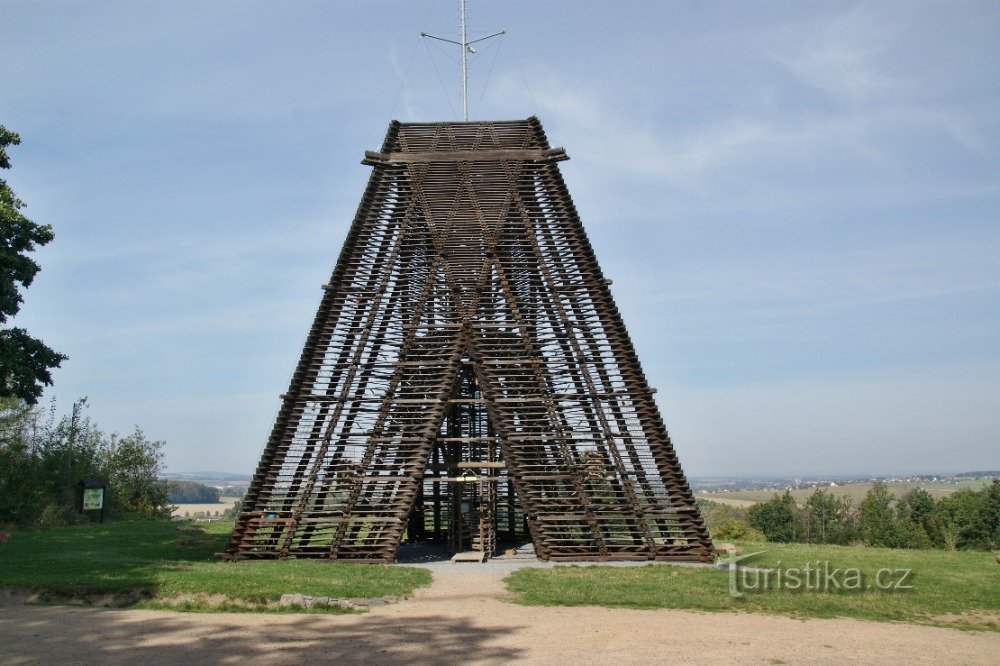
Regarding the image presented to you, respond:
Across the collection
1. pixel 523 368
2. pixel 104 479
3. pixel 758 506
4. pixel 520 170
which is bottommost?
pixel 758 506

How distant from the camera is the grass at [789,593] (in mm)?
12562

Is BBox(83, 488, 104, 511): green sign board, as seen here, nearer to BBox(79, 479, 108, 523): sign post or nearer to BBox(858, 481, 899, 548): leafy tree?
BBox(79, 479, 108, 523): sign post

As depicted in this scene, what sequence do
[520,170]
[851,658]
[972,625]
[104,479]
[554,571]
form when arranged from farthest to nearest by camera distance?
[104,479], [520,170], [554,571], [972,625], [851,658]

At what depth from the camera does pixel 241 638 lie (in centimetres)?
1053

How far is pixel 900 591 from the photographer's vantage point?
14109 mm

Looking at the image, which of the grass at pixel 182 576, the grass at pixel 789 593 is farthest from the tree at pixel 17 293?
the grass at pixel 789 593

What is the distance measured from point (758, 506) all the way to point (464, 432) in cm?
5591

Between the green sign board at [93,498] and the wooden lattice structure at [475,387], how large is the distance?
12.4 m

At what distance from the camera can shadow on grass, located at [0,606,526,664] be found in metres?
9.62

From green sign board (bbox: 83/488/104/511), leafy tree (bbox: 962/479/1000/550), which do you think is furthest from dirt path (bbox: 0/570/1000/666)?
leafy tree (bbox: 962/479/1000/550)

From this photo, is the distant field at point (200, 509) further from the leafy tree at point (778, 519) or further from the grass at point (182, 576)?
the leafy tree at point (778, 519)

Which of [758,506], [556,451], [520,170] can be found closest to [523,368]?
[556,451]

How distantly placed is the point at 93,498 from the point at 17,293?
37.4 feet

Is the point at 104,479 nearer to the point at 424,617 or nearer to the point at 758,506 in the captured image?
the point at 424,617
